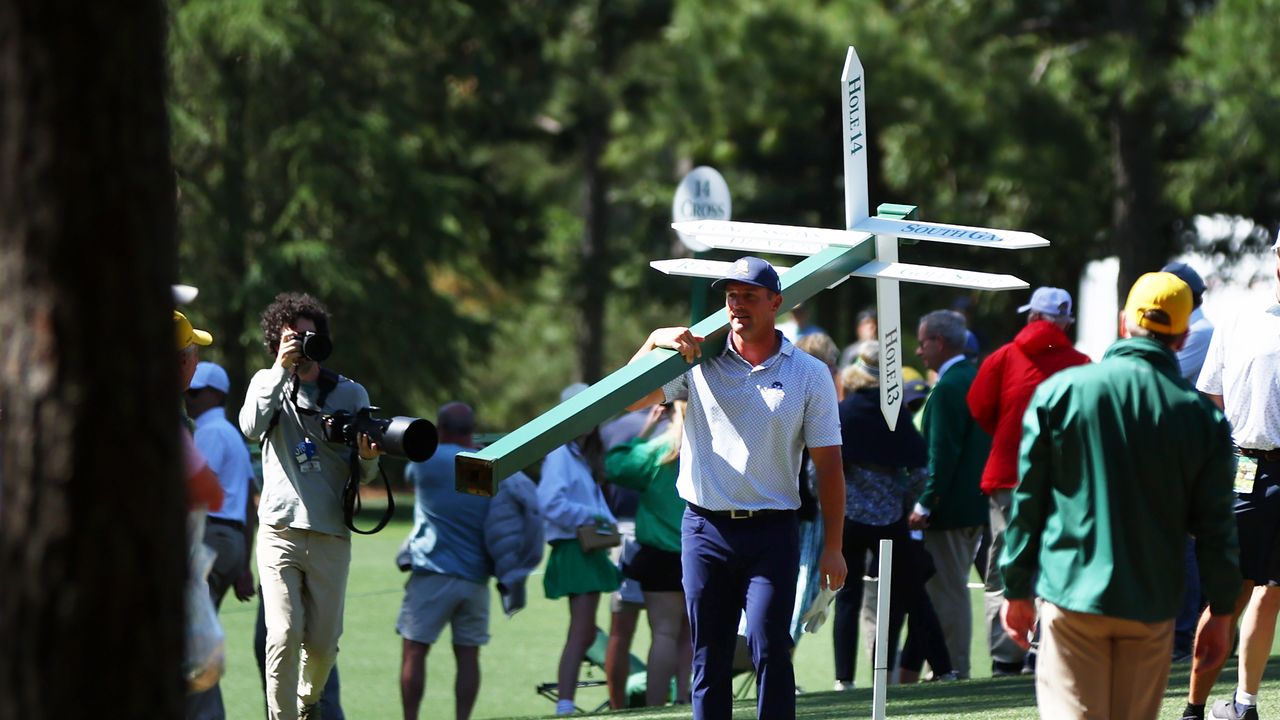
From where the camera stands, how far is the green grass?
26.2ft

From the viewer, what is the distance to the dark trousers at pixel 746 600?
241 inches

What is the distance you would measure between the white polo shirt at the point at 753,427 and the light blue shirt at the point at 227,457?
2.72m

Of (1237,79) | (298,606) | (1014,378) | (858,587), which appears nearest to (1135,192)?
(1237,79)

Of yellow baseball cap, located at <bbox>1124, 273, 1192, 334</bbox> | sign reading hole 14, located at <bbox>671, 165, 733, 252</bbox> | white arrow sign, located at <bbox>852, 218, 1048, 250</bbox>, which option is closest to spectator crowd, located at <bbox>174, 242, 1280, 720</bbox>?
yellow baseball cap, located at <bbox>1124, 273, 1192, 334</bbox>

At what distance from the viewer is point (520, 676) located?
1127cm

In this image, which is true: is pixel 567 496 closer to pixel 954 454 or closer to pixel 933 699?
pixel 954 454

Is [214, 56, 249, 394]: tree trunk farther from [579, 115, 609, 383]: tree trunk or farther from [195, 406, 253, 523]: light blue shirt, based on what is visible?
[195, 406, 253, 523]: light blue shirt

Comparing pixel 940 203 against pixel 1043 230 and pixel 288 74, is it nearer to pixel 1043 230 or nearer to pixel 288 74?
pixel 1043 230

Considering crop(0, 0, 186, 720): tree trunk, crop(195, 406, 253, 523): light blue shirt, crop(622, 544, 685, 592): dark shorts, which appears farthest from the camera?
crop(622, 544, 685, 592): dark shorts

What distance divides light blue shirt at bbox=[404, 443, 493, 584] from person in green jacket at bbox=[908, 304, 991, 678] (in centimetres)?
230

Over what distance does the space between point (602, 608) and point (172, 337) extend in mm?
10781

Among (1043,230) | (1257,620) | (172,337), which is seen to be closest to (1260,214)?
(1043,230)

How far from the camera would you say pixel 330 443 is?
6.91m

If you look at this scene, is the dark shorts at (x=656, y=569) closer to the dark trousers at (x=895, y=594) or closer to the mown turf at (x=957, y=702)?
the mown turf at (x=957, y=702)
